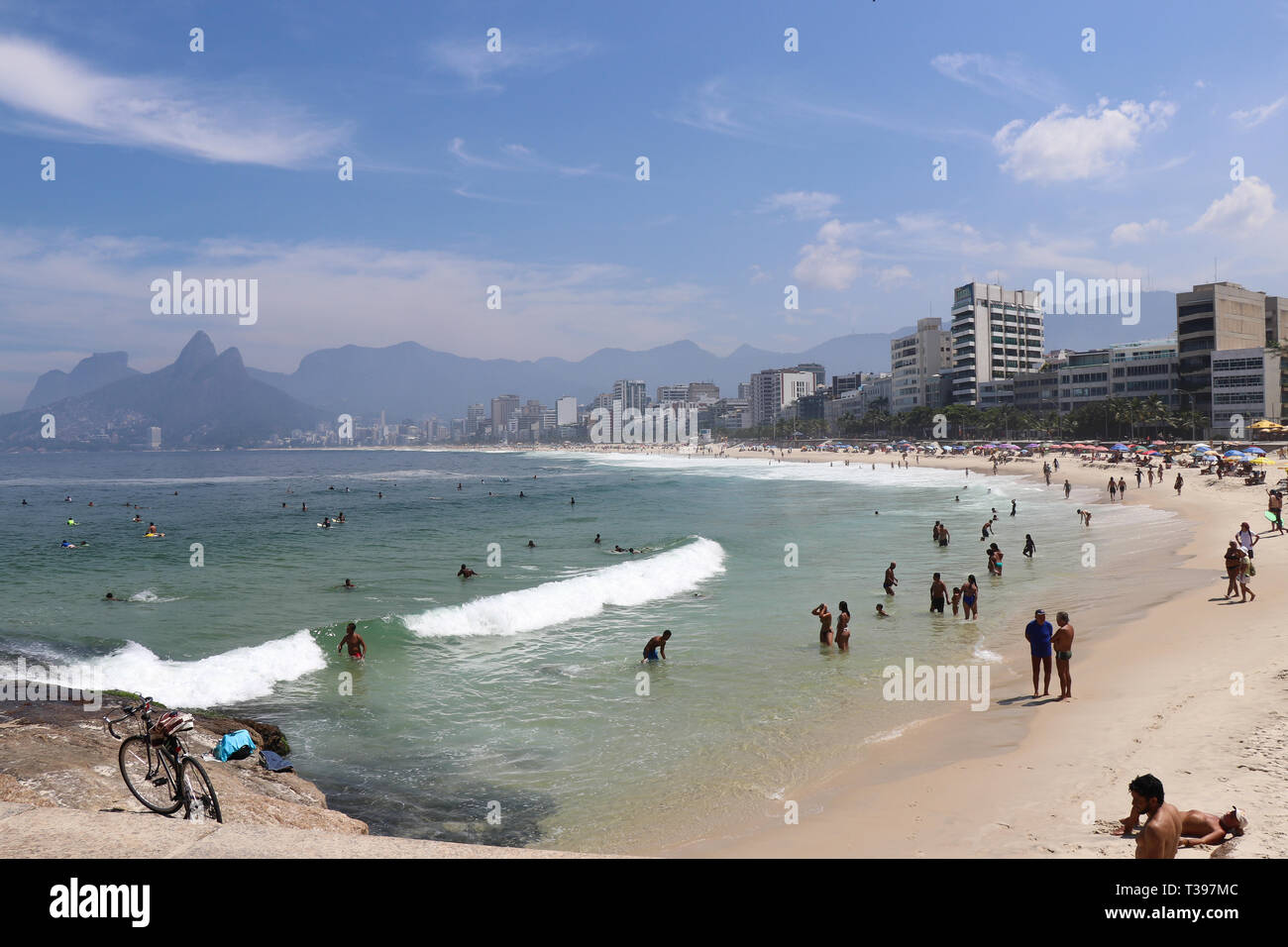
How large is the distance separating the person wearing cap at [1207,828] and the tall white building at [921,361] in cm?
17003

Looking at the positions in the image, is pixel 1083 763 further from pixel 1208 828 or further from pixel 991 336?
pixel 991 336

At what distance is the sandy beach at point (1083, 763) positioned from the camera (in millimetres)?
7809

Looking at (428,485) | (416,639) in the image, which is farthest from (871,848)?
(428,485)

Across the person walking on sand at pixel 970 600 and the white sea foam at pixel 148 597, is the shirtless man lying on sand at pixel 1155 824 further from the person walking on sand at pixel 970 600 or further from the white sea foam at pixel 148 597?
the white sea foam at pixel 148 597

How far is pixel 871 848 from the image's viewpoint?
7980 mm

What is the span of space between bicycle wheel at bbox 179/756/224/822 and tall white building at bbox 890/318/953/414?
173369mm

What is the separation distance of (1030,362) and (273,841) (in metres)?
179

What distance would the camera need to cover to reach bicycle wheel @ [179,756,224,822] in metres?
6.71

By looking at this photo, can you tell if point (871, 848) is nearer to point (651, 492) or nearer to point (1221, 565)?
point (1221, 565)

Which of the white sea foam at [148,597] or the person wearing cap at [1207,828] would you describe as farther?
the white sea foam at [148,597]

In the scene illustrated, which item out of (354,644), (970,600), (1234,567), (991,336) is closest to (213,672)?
(354,644)

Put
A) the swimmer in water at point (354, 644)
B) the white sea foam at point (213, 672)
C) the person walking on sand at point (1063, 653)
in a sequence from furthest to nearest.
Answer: the swimmer in water at point (354, 644) < the white sea foam at point (213, 672) < the person walking on sand at point (1063, 653)

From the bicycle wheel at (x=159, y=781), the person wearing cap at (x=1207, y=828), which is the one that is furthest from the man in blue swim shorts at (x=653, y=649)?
the person wearing cap at (x=1207, y=828)

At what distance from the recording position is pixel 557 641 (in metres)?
20.2
